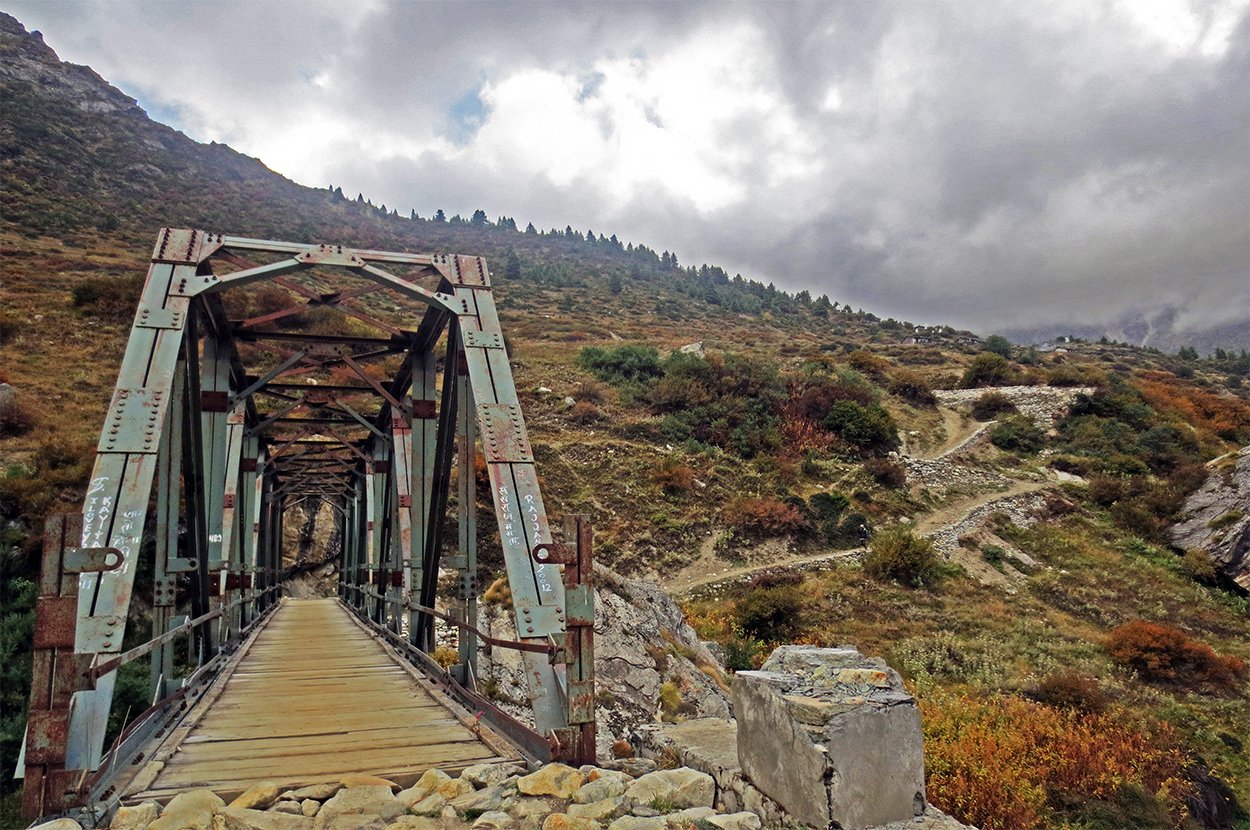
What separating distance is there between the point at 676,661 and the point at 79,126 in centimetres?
10271

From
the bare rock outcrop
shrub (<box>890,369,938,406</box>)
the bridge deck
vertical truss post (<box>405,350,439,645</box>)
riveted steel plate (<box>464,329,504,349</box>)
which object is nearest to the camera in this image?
the bridge deck

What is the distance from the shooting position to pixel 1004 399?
41125 millimetres

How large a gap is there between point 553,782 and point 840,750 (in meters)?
1.65

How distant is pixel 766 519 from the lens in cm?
2542

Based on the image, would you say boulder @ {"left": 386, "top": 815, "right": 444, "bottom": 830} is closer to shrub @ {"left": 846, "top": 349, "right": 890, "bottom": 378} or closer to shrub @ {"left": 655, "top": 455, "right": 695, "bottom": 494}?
shrub @ {"left": 655, "top": 455, "right": 695, "bottom": 494}

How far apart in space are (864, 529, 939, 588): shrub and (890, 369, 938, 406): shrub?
22.8 meters

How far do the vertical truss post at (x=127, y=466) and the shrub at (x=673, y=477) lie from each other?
22.3m

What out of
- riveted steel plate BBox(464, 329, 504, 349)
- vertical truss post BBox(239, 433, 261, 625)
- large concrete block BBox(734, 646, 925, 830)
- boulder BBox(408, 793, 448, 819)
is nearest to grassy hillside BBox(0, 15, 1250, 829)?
vertical truss post BBox(239, 433, 261, 625)

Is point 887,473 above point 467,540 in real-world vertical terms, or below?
above

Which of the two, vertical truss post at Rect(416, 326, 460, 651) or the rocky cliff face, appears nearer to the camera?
vertical truss post at Rect(416, 326, 460, 651)

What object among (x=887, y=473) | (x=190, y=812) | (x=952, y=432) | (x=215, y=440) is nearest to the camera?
(x=190, y=812)

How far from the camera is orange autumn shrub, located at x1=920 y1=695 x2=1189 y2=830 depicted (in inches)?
267

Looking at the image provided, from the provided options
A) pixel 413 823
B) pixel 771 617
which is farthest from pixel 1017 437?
pixel 413 823

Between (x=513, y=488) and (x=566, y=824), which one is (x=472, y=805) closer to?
(x=566, y=824)
